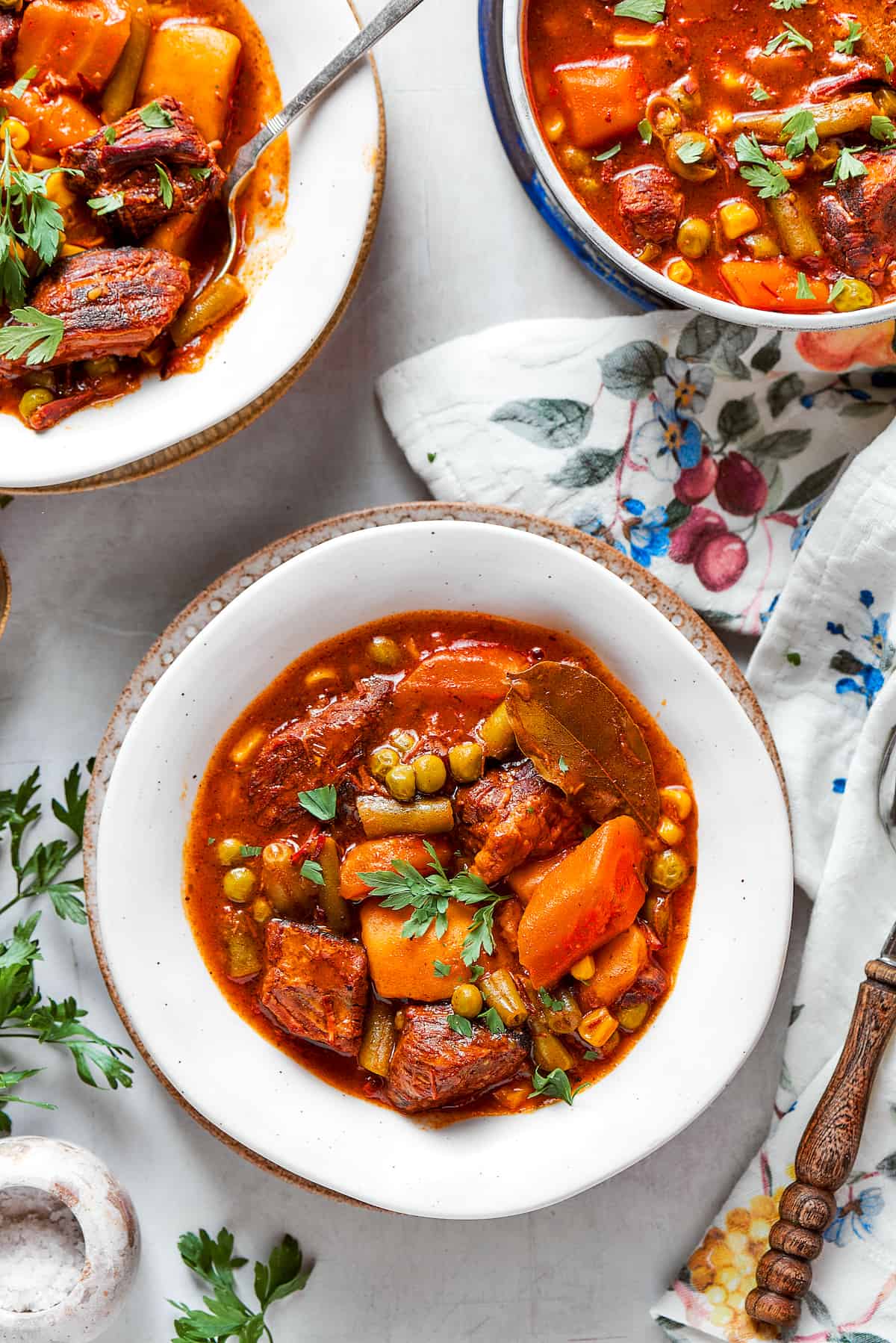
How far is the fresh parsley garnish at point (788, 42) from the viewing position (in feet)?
9.71

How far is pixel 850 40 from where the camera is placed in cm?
295

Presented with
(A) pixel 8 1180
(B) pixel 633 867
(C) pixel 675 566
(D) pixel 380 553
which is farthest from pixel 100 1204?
(C) pixel 675 566

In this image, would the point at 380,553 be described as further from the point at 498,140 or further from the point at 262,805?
the point at 498,140

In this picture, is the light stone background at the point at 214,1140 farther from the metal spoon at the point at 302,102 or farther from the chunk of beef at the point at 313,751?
the chunk of beef at the point at 313,751

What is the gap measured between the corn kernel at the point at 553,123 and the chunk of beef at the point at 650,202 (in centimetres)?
20

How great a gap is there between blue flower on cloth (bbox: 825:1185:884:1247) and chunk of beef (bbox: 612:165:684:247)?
281 cm

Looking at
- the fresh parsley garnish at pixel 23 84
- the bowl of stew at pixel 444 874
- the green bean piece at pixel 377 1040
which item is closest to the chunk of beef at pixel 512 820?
the bowl of stew at pixel 444 874

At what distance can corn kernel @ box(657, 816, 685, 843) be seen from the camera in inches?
126

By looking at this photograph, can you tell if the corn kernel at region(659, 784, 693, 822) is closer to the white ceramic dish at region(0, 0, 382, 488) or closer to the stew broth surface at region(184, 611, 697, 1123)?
the stew broth surface at region(184, 611, 697, 1123)

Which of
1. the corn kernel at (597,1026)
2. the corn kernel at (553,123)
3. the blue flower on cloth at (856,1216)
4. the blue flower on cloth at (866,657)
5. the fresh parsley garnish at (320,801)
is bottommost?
the blue flower on cloth at (856,1216)

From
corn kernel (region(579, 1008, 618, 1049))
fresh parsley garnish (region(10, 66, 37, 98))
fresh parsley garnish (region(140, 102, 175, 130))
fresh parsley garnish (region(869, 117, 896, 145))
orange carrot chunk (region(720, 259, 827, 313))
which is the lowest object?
corn kernel (region(579, 1008, 618, 1049))

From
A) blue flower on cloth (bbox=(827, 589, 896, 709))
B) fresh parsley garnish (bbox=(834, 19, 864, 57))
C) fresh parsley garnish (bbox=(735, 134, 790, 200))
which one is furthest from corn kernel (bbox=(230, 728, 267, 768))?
fresh parsley garnish (bbox=(834, 19, 864, 57))

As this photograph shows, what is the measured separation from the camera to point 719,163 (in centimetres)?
302

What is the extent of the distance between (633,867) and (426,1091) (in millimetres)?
822
